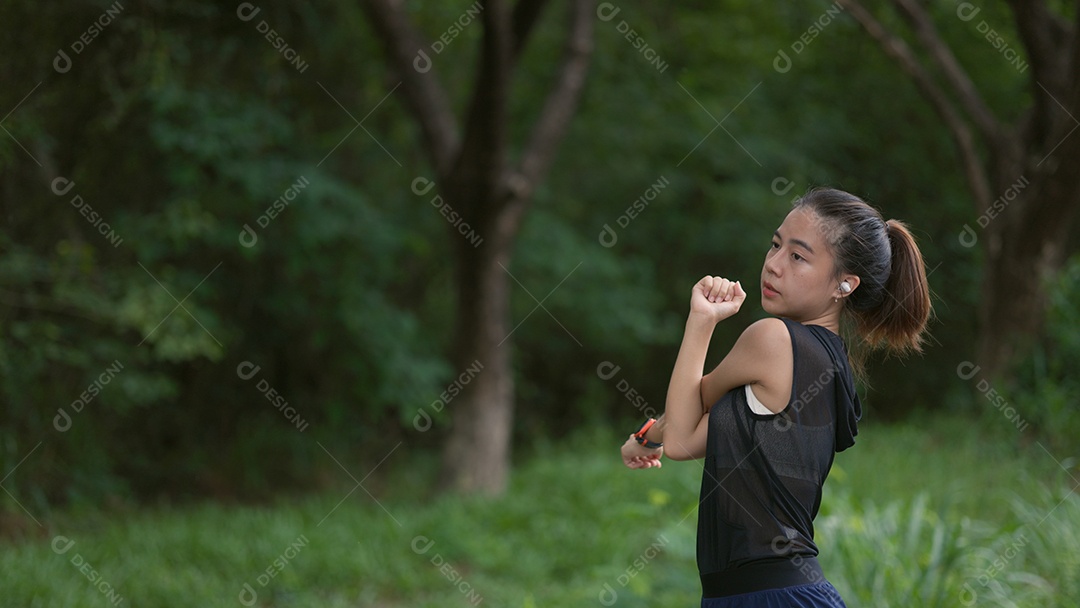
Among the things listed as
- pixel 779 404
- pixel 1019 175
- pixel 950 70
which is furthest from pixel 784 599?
pixel 950 70

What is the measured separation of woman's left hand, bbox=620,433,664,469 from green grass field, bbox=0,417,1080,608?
206cm

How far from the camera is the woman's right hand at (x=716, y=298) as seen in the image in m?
1.95

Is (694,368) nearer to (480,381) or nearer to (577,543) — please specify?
(577,543)

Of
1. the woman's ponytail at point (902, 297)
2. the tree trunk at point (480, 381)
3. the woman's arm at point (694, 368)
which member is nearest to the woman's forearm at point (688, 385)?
the woman's arm at point (694, 368)

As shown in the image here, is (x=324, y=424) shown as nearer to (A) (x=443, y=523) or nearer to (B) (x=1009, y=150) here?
(A) (x=443, y=523)

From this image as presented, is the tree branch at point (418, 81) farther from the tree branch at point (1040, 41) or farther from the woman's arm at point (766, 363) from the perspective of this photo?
the woman's arm at point (766, 363)

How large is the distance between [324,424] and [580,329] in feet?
9.84

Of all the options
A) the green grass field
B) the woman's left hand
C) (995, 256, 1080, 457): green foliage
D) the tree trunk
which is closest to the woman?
the woman's left hand

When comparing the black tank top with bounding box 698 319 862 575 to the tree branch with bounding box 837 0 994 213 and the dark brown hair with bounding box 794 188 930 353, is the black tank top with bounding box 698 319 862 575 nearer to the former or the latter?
the dark brown hair with bounding box 794 188 930 353

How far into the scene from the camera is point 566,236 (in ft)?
31.0

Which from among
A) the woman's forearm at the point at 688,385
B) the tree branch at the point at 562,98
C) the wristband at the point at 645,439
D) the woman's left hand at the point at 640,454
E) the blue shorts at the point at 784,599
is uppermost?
the tree branch at the point at 562,98

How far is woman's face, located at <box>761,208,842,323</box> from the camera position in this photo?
6.55 feet

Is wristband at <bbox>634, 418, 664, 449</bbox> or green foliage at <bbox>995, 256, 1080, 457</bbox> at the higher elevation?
wristband at <bbox>634, 418, 664, 449</bbox>

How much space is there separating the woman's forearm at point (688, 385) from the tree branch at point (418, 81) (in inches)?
215
